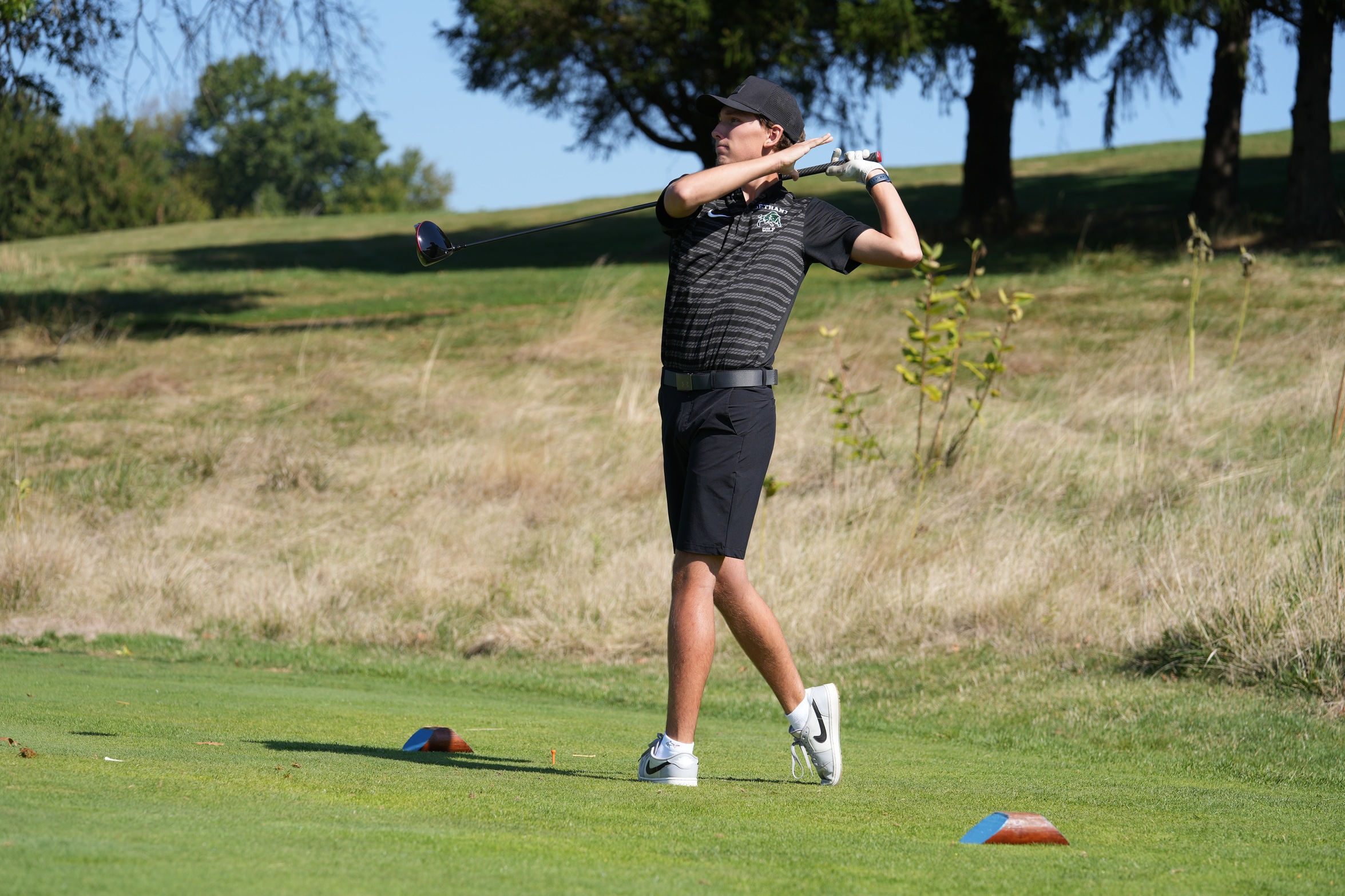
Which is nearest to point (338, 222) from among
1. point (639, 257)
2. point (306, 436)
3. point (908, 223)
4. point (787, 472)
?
point (639, 257)

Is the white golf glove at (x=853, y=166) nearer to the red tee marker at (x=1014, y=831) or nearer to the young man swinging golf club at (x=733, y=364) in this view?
the young man swinging golf club at (x=733, y=364)

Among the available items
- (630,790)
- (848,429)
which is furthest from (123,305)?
(630,790)

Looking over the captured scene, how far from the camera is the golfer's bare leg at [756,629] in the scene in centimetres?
434

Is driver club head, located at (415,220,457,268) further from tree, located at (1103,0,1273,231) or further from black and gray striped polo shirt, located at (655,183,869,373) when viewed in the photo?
tree, located at (1103,0,1273,231)

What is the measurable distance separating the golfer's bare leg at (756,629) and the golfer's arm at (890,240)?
1.06 metres

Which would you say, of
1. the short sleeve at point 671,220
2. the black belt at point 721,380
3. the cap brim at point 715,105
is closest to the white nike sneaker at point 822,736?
the black belt at point 721,380

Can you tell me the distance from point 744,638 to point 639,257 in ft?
79.4

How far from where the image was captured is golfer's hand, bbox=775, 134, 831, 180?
4246mm

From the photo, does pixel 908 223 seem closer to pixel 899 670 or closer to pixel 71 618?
pixel 899 670

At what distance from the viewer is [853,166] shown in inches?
180

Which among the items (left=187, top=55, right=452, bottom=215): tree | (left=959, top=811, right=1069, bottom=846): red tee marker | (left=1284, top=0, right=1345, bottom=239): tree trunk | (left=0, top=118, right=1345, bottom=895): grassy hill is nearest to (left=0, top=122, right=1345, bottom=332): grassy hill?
(left=0, top=118, right=1345, bottom=895): grassy hill

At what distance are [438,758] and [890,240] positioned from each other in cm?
226

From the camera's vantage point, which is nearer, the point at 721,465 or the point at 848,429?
A: the point at 721,465

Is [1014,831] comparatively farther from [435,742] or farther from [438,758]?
[435,742]
